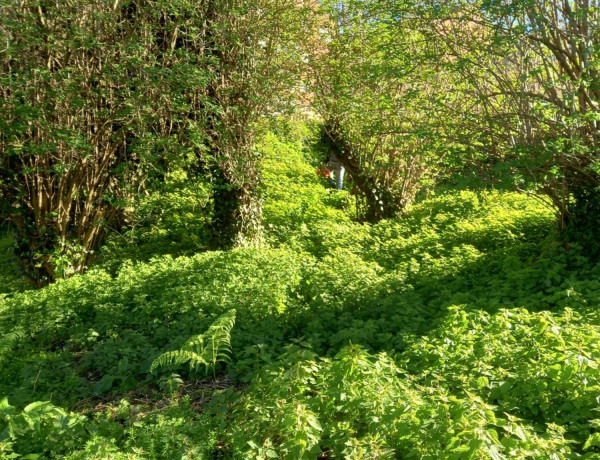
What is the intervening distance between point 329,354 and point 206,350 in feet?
3.47

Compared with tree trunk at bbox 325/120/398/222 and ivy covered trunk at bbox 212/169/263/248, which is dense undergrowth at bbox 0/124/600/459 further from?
tree trunk at bbox 325/120/398/222

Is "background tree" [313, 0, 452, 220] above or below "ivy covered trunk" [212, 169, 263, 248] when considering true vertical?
above

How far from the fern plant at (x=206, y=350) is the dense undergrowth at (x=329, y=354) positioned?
7 centimetres

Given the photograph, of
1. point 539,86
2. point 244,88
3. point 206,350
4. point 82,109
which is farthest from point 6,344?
point 539,86

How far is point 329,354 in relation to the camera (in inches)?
194

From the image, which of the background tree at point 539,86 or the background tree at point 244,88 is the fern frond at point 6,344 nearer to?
the background tree at point 244,88

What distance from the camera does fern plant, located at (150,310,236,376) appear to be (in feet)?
15.2

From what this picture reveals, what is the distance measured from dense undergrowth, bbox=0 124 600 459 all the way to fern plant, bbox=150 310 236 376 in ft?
0.23

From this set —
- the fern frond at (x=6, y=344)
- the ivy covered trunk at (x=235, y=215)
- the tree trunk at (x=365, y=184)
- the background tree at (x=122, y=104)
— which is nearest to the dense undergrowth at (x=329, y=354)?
the fern frond at (x=6, y=344)

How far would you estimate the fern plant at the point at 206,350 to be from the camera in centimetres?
464

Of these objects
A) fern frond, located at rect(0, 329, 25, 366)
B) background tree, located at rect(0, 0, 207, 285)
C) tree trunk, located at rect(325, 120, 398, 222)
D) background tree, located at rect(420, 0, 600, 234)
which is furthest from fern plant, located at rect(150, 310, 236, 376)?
tree trunk, located at rect(325, 120, 398, 222)

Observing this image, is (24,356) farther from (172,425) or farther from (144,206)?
(144,206)

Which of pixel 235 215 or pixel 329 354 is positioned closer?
pixel 329 354

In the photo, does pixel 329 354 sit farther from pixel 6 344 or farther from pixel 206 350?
pixel 6 344
